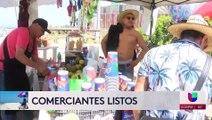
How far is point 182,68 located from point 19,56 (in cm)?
107

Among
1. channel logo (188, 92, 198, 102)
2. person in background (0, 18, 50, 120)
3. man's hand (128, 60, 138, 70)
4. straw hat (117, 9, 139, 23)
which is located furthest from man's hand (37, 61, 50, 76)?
channel logo (188, 92, 198, 102)

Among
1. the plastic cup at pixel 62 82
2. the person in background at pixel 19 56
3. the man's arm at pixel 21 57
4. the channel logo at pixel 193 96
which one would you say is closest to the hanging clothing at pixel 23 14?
the person in background at pixel 19 56

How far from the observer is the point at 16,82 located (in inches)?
80.1

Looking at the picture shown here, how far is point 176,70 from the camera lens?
142cm

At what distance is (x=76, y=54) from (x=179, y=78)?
1.21 m

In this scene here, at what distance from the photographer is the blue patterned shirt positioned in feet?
4.63

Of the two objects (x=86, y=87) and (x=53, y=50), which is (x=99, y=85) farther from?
(x=53, y=50)

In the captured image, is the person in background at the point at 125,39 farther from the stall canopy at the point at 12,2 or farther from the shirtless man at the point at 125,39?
the stall canopy at the point at 12,2

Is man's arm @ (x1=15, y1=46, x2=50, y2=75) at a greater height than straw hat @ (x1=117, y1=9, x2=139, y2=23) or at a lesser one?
lesser

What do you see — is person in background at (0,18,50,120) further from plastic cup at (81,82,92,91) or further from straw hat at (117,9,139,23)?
straw hat at (117,9,139,23)

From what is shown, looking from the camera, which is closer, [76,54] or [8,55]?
[8,55]

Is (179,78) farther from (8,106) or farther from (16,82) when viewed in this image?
(16,82)

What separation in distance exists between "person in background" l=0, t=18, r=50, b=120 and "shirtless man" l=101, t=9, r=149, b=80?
64 cm

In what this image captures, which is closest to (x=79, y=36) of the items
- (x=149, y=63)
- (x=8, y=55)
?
(x=8, y=55)
